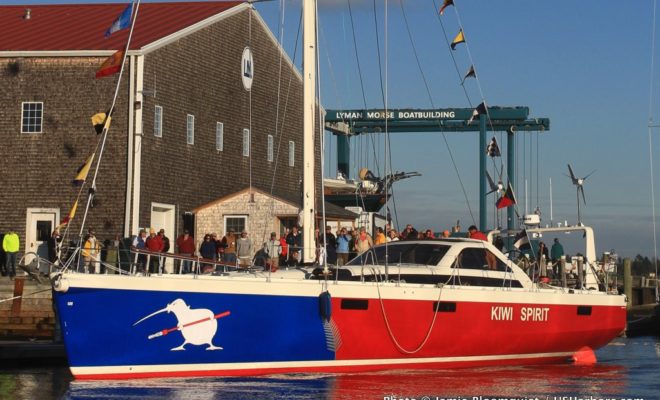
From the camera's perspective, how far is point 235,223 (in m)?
36.7

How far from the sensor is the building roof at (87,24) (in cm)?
3562

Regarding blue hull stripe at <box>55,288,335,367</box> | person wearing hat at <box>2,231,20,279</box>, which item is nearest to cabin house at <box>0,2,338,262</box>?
person wearing hat at <box>2,231,20,279</box>

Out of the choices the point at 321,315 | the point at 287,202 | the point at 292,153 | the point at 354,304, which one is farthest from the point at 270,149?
the point at 321,315

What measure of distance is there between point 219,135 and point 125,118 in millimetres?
5467

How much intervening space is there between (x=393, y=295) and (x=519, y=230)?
5936 mm

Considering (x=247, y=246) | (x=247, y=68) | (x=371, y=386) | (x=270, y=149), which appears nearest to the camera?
(x=371, y=386)

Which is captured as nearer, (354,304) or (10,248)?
(354,304)

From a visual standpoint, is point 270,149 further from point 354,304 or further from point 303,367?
point 303,367

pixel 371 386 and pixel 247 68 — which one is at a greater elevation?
pixel 247 68

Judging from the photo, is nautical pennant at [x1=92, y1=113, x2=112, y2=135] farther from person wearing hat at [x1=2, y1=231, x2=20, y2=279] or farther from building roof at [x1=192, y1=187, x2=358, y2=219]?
building roof at [x1=192, y1=187, x2=358, y2=219]

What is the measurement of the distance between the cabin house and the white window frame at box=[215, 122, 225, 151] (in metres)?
0.03

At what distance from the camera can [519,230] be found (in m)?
25.0

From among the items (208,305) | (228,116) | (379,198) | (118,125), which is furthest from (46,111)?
(208,305)

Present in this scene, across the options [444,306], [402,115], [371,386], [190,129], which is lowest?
[371,386]
